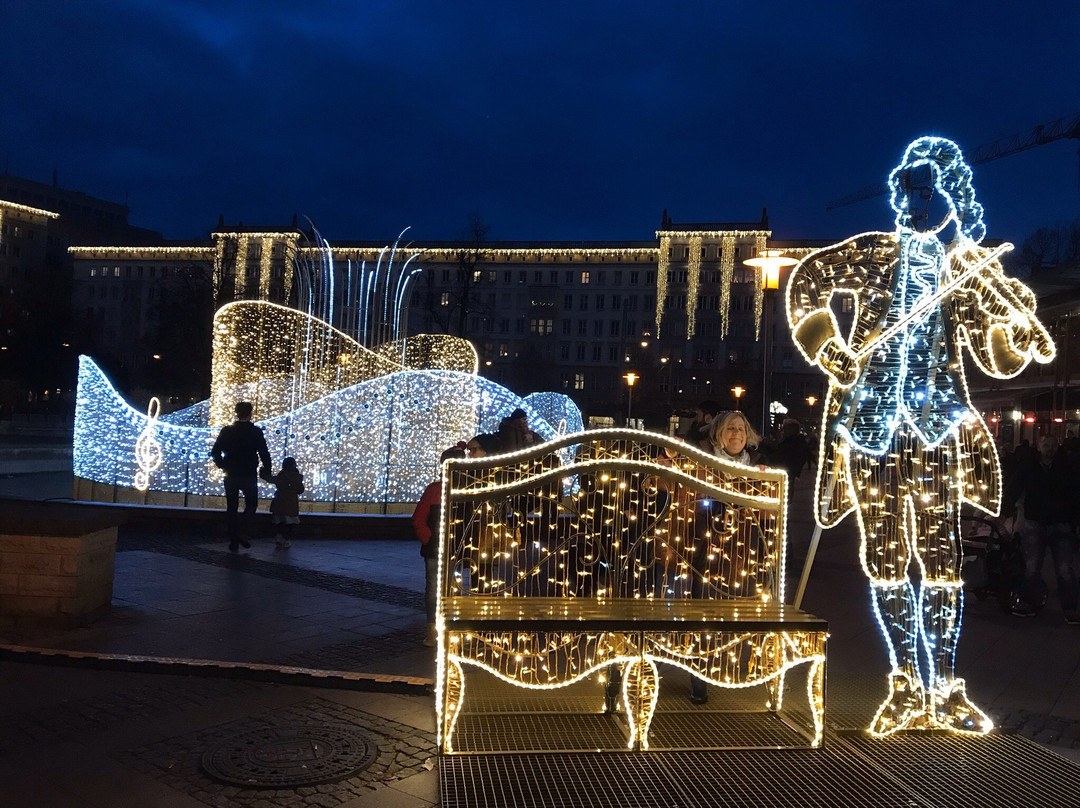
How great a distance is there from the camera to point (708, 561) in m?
5.68

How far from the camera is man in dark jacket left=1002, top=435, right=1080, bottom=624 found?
8617 mm

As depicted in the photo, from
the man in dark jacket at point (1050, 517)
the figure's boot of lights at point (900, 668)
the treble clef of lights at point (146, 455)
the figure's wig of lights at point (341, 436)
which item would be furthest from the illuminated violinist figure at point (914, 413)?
the treble clef of lights at point (146, 455)

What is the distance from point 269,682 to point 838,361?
12.9 ft

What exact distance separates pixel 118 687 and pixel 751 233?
231 ft

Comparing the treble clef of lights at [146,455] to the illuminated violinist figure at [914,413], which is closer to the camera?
the illuminated violinist figure at [914,413]

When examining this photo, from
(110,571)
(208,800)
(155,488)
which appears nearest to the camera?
(208,800)

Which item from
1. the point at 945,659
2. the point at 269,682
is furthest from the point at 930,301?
the point at 269,682

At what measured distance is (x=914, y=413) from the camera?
5.01 meters

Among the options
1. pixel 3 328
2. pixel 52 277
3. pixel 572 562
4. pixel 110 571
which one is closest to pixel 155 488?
pixel 110 571

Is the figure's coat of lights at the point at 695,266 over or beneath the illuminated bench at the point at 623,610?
over

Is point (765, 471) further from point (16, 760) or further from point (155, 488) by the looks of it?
point (155, 488)

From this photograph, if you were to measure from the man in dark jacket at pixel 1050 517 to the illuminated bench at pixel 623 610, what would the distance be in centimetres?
407

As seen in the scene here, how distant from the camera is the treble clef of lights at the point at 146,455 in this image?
13.4 meters

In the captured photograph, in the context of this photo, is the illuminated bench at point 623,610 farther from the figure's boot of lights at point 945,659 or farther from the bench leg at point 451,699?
the figure's boot of lights at point 945,659
